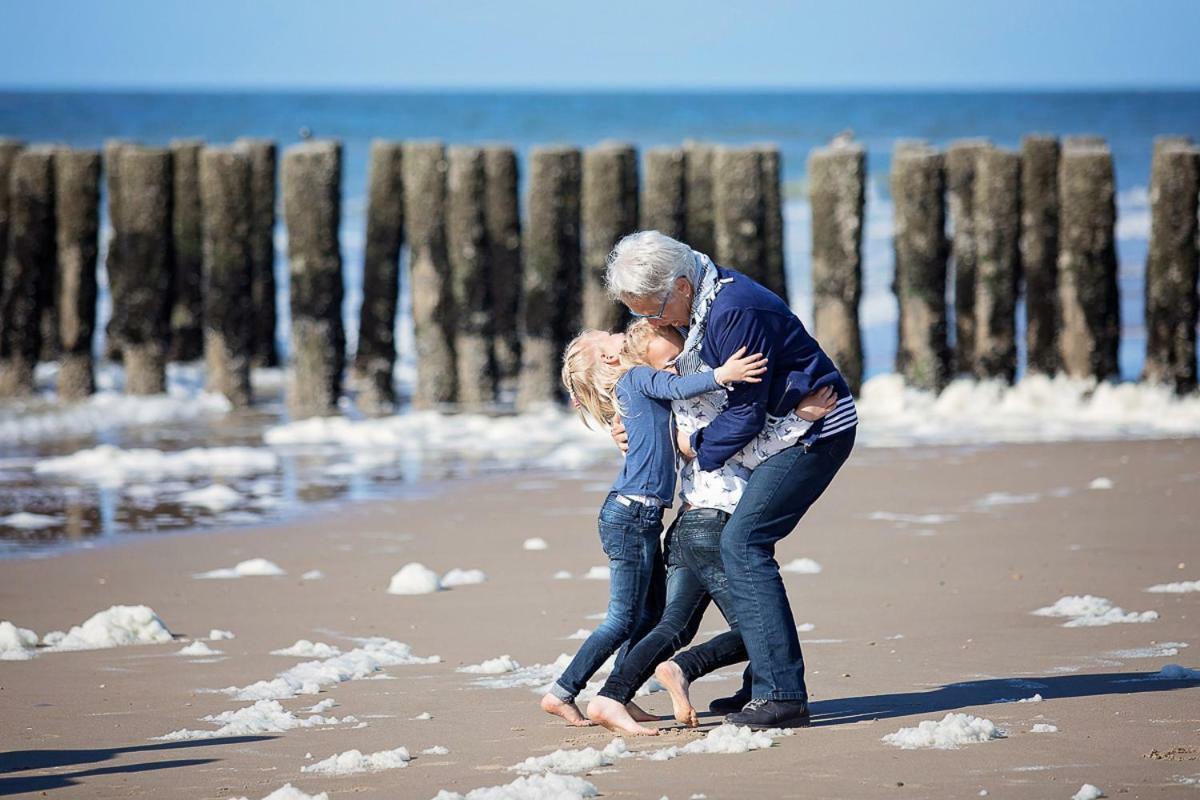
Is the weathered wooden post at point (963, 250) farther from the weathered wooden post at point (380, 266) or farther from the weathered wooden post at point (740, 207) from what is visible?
the weathered wooden post at point (380, 266)

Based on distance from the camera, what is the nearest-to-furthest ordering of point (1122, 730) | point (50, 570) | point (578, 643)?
1. point (1122, 730)
2. point (578, 643)
3. point (50, 570)

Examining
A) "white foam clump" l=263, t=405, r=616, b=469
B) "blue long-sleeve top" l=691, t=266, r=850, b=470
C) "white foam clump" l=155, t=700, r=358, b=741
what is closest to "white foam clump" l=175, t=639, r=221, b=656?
"white foam clump" l=155, t=700, r=358, b=741

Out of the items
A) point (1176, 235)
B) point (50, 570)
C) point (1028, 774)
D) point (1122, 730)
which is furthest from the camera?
point (1176, 235)

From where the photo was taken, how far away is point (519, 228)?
43.1ft

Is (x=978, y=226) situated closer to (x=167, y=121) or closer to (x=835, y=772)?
(x=835, y=772)

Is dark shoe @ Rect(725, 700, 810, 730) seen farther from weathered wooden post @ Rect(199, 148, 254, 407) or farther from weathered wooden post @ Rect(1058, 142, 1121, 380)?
weathered wooden post @ Rect(199, 148, 254, 407)

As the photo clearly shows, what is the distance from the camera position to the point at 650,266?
5.02 m

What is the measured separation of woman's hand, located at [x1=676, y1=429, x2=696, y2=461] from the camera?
5324 mm

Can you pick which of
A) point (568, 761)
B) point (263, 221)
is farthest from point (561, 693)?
point (263, 221)

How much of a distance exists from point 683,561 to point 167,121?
60.3m

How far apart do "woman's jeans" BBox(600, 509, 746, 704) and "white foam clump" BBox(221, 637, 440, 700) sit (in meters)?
1.11

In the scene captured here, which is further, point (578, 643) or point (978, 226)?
point (978, 226)

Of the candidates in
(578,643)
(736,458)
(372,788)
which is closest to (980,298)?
(578,643)

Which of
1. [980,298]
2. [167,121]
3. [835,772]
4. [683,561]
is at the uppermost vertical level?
[167,121]
